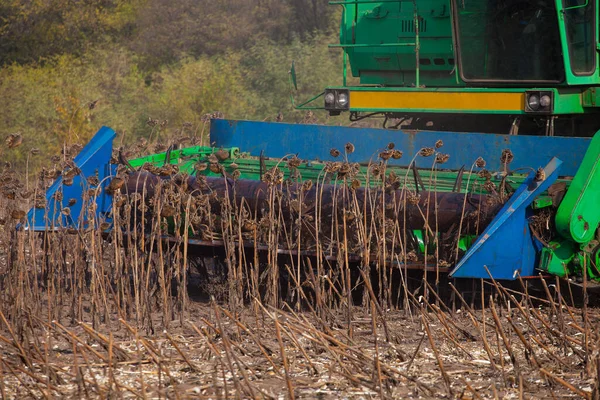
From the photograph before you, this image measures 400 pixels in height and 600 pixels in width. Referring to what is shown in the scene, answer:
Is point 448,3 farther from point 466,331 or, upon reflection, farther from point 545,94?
point 466,331

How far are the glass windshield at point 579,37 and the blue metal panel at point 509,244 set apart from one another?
1895mm

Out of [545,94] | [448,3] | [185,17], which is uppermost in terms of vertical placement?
[185,17]

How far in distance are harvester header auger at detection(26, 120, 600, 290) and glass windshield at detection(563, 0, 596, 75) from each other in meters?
1.36

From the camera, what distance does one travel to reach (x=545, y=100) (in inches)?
247

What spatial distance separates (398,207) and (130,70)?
1305 centimetres

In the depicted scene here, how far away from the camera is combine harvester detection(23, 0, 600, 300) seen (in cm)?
468

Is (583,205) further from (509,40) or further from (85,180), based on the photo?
(85,180)

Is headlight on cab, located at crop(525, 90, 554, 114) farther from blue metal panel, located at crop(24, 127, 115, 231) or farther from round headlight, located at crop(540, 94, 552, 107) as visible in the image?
blue metal panel, located at crop(24, 127, 115, 231)

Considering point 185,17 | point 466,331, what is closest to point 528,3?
point 466,331

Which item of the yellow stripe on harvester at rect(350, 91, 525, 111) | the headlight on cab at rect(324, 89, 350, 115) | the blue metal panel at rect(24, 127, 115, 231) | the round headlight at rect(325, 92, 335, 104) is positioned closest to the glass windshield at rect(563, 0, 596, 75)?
the yellow stripe on harvester at rect(350, 91, 525, 111)

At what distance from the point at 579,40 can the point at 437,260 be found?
2518 mm

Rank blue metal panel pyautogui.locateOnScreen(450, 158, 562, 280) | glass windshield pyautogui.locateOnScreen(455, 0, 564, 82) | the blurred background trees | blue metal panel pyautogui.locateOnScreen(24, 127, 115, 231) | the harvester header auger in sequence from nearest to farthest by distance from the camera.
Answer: blue metal panel pyautogui.locateOnScreen(450, 158, 562, 280), the harvester header auger, blue metal panel pyautogui.locateOnScreen(24, 127, 115, 231), glass windshield pyautogui.locateOnScreen(455, 0, 564, 82), the blurred background trees

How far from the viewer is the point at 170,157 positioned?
6.16 metres

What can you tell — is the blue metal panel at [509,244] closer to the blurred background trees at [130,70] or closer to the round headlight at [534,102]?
the round headlight at [534,102]
